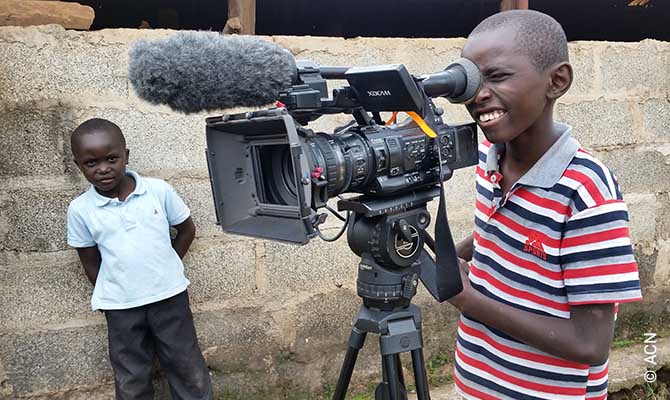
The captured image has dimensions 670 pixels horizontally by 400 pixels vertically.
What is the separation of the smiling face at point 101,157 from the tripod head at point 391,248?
1.09 m

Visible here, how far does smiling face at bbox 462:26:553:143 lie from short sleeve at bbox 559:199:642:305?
0.21 meters

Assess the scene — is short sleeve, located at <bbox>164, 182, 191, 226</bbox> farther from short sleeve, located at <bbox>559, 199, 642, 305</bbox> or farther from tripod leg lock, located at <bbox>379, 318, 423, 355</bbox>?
short sleeve, located at <bbox>559, 199, 642, 305</bbox>

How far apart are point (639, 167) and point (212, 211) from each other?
2.07 metres

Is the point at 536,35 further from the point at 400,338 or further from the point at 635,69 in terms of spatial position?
the point at 635,69

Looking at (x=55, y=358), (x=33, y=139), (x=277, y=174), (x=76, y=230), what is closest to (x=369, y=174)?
(x=277, y=174)

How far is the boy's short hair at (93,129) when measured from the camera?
1.98 m

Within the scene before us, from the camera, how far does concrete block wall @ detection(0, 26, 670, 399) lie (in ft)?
6.72

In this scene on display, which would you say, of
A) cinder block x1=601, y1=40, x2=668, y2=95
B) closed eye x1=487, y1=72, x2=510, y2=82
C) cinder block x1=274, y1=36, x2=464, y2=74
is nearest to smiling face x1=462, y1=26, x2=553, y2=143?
closed eye x1=487, y1=72, x2=510, y2=82

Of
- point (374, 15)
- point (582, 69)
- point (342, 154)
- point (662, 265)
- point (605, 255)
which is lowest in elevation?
point (662, 265)

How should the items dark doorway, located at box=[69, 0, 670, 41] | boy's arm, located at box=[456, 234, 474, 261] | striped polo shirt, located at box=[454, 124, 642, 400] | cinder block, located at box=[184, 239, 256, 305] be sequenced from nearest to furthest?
striped polo shirt, located at box=[454, 124, 642, 400] < boy's arm, located at box=[456, 234, 474, 261] < cinder block, located at box=[184, 239, 256, 305] < dark doorway, located at box=[69, 0, 670, 41]

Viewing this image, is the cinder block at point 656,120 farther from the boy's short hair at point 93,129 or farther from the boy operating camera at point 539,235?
the boy's short hair at point 93,129

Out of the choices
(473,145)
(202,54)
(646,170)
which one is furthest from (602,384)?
(646,170)

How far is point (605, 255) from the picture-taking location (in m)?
1.10

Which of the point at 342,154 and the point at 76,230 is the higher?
the point at 342,154
